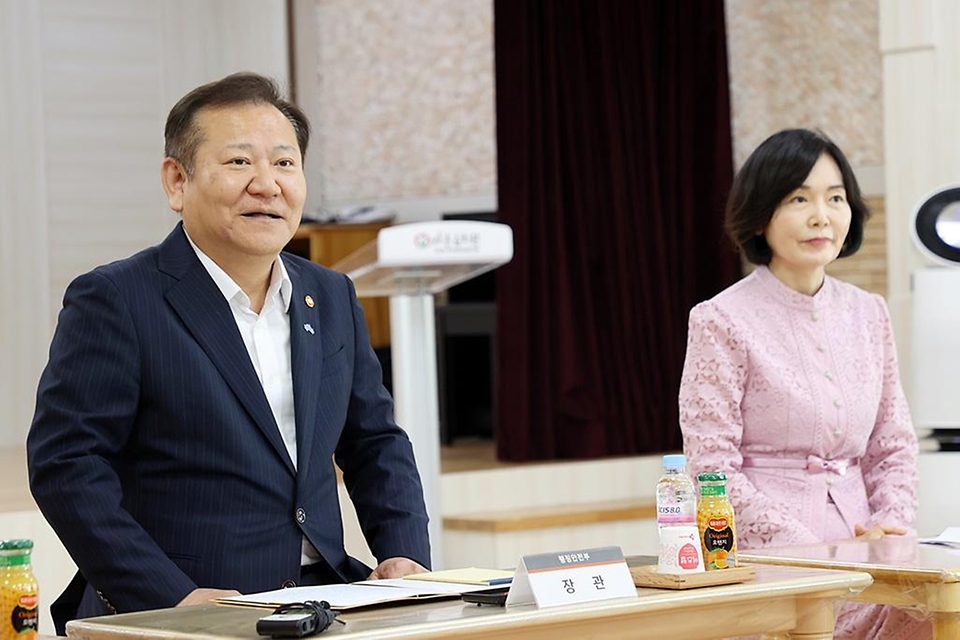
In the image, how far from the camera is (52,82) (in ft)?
23.8

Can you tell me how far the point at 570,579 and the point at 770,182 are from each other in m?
1.32

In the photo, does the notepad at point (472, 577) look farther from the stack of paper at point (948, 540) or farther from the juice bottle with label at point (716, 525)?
the stack of paper at point (948, 540)

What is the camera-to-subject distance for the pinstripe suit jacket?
7.09 feet

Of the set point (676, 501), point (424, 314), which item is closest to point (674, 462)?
point (676, 501)

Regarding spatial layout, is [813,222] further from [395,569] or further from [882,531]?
[395,569]

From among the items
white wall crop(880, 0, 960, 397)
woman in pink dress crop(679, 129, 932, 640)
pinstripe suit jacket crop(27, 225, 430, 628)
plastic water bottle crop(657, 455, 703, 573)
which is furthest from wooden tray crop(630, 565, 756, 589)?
white wall crop(880, 0, 960, 397)

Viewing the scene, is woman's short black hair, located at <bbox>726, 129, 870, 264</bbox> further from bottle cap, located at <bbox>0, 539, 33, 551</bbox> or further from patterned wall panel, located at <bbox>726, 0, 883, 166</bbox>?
patterned wall panel, located at <bbox>726, 0, 883, 166</bbox>

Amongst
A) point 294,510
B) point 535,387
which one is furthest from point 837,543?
point 535,387

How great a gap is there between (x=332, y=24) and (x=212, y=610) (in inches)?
240

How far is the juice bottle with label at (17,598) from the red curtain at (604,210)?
442 cm

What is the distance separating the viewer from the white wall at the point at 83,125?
7121mm

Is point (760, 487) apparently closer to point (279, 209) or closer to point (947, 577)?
point (947, 577)

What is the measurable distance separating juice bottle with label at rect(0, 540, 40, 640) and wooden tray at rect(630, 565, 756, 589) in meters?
0.76

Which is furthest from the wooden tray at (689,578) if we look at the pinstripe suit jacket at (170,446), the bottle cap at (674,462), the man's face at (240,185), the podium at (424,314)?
the podium at (424,314)
